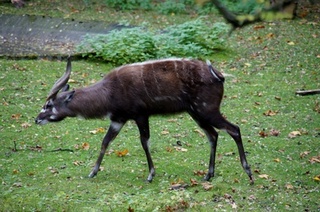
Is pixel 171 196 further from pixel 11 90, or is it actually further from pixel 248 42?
pixel 248 42

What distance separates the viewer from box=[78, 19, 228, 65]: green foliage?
14.1m

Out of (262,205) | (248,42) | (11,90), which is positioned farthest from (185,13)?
(262,205)

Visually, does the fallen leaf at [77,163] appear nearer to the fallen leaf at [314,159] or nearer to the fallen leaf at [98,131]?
the fallen leaf at [98,131]

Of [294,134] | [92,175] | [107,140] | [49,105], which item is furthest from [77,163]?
[294,134]

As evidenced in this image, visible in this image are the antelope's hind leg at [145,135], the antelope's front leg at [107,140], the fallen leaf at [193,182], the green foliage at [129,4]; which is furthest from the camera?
the green foliage at [129,4]

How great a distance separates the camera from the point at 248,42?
646 inches

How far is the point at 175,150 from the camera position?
9383 millimetres

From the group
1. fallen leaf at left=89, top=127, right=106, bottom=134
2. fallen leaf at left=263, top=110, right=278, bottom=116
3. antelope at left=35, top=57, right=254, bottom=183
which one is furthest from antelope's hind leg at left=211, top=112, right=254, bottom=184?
fallen leaf at left=263, top=110, right=278, bottom=116

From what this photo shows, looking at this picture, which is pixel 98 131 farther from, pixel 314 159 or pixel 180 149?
pixel 314 159

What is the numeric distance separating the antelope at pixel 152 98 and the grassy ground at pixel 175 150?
444 millimetres

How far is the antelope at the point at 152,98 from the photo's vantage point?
7875 millimetres

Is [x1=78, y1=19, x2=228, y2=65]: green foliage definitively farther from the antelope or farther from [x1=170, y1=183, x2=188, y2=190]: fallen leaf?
[x1=170, y1=183, x2=188, y2=190]: fallen leaf

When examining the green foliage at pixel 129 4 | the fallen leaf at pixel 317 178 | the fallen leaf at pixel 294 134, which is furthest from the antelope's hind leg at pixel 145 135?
the green foliage at pixel 129 4

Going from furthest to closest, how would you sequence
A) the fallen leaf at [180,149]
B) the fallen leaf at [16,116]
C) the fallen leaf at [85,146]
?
1. the fallen leaf at [16,116]
2. the fallen leaf at [85,146]
3. the fallen leaf at [180,149]
